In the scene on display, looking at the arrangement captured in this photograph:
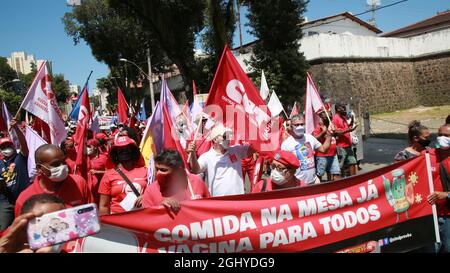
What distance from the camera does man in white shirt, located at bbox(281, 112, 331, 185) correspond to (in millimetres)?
5102

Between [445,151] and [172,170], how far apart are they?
239 centimetres

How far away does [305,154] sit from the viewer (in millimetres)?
5195

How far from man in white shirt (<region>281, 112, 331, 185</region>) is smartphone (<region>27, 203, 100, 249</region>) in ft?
11.9

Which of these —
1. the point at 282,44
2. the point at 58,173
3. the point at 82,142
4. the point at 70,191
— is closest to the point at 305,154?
the point at 82,142

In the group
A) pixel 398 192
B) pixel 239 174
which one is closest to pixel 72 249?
pixel 239 174

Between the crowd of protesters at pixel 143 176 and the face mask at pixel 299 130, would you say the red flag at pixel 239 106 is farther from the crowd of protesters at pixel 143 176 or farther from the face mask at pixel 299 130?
the face mask at pixel 299 130

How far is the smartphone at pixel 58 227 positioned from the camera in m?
1.68

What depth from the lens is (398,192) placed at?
352cm

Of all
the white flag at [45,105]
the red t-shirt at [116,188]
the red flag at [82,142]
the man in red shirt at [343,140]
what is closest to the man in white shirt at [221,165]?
the red t-shirt at [116,188]

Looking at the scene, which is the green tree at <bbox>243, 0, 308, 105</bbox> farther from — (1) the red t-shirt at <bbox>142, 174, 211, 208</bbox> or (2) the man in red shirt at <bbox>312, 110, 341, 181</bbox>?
(1) the red t-shirt at <bbox>142, 174, 211, 208</bbox>

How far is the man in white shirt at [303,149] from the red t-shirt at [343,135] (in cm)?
188

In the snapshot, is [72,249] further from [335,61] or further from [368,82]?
[368,82]

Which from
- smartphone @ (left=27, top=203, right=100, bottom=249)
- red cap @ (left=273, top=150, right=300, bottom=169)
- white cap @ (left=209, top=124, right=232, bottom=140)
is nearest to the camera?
smartphone @ (left=27, top=203, right=100, bottom=249)

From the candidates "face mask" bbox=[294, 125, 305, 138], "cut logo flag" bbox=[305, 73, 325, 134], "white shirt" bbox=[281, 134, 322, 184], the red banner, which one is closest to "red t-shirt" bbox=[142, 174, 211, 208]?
the red banner
